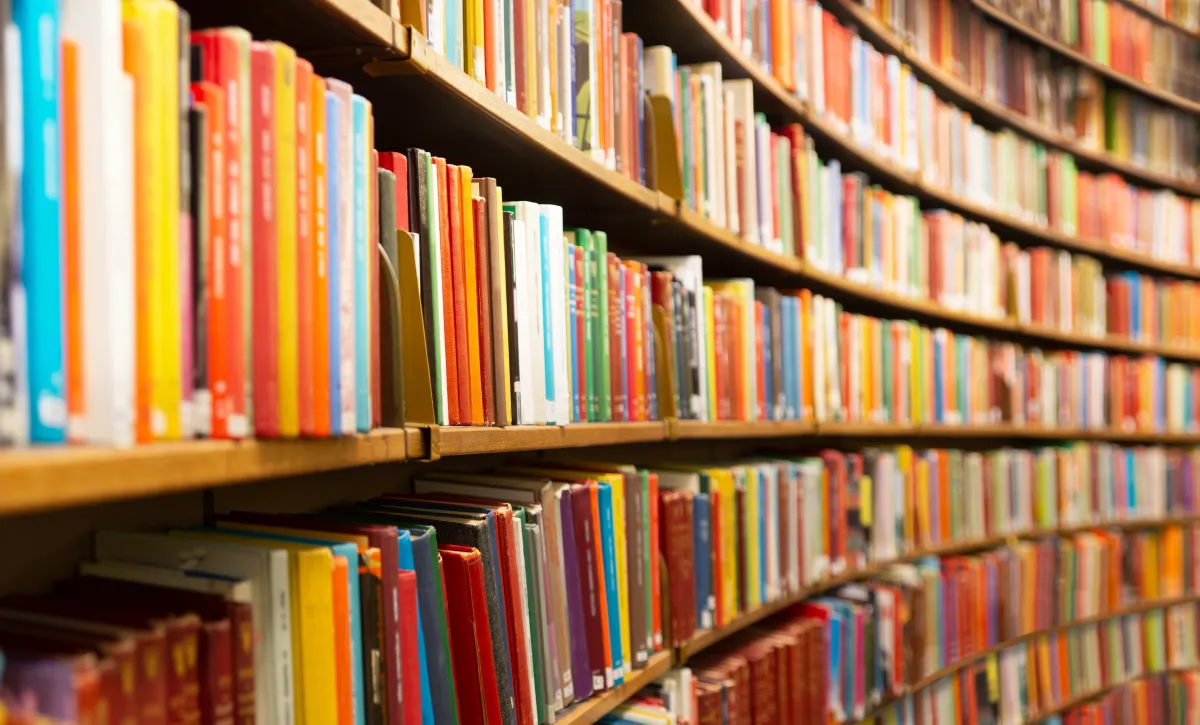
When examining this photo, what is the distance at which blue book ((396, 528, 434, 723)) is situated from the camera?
41.8 inches

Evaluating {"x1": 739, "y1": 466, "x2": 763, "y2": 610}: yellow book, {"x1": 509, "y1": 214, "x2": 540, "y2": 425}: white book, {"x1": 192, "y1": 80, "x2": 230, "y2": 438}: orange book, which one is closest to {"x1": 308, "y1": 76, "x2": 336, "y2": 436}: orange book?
{"x1": 192, "y1": 80, "x2": 230, "y2": 438}: orange book

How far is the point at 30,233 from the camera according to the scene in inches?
24.9

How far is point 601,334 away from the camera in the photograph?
1627mm

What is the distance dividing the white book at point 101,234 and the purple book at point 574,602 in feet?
2.80

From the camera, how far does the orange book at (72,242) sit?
653 millimetres

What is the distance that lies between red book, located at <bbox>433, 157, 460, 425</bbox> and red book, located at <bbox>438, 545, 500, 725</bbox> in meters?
0.16

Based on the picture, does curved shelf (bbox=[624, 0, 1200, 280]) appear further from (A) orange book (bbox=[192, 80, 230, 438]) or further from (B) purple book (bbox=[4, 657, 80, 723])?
(B) purple book (bbox=[4, 657, 80, 723])

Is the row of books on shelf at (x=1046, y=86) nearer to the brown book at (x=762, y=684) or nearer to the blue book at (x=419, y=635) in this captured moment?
the brown book at (x=762, y=684)

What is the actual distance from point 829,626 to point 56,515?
1.91m

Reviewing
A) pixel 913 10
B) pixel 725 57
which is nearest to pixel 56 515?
pixel 725 57

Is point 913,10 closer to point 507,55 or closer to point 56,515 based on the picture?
point 507,55

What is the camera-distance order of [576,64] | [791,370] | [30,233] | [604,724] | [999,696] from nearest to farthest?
[30,233]
[576,64]
[604,724]
[791,370]
[999,696]

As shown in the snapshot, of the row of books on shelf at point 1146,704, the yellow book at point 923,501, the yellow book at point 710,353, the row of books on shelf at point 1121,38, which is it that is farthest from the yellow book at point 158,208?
the row of books on shelf at point 1146,704

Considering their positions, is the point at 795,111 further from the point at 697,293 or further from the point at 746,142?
the point at 697,293
